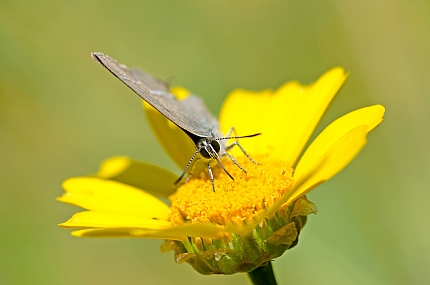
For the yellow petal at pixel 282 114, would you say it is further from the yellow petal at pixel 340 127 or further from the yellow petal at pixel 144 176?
the yellow petal at pixel 144 176

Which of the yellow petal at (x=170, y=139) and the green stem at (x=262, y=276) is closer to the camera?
the green stem at (x=262, y=276)

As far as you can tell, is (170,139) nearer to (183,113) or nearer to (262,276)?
(183,113)

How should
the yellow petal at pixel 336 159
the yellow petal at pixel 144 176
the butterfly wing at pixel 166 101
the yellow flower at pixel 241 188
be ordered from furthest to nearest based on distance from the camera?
the yellow petal at pixel 144 176 < the butterfly wing at pixel 166 101 < the yellow flower at pixel 241 188 < the yellow petal at pixel 336 159

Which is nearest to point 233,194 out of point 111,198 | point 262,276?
point 262,276

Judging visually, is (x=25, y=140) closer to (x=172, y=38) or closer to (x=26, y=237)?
(x=26, y=237)

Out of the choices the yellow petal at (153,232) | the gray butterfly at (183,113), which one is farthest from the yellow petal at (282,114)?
the yellow petal at (153,232)

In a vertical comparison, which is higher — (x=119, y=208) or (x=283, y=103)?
(x=283, y=103)

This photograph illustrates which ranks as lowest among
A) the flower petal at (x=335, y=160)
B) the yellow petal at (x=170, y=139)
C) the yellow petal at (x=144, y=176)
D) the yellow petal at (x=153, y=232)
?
→ the yellow petal at (x=153, y=232)

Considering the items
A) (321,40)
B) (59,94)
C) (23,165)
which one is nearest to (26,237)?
(23,165)
